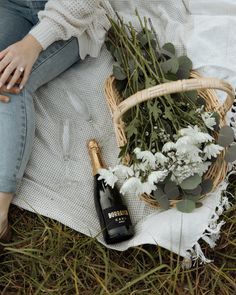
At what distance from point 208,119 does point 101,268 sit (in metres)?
0.44

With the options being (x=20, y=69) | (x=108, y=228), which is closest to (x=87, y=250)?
(x=108, y=228)

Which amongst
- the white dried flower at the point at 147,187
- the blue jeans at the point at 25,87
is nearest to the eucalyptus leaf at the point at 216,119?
the white dried flower at the point at 147,187

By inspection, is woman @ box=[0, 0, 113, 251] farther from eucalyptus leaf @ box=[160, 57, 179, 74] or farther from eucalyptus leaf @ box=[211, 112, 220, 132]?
eucalyptus leaf @ box=[211, 112, 220, 132]

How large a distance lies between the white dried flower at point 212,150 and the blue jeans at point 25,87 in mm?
444

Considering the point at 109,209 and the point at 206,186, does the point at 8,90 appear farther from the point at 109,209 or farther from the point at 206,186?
the point at 206,186

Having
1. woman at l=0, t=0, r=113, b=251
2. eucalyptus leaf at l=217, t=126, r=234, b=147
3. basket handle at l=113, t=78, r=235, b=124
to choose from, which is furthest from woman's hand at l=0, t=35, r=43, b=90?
eucalyptus leaf at l=217, t=126, r=234, b=147

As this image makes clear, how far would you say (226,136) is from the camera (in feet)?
4.06

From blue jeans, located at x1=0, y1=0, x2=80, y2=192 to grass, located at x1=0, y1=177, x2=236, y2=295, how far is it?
163 millimetres

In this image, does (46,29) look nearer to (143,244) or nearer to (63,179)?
(63,179)

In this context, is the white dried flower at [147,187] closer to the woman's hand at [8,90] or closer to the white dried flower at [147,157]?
the white dried flower at [147,157]

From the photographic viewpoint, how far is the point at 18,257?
1.33 metres

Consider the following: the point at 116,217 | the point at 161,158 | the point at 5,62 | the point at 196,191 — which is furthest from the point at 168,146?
the point at 5,62

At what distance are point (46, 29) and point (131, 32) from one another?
0.23 m

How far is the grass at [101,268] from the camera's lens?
4.16 ft
